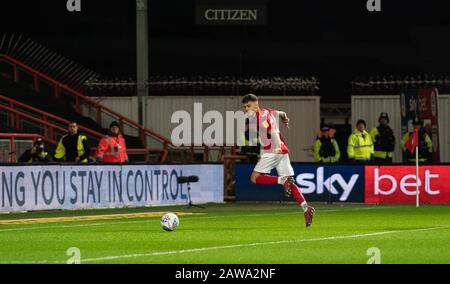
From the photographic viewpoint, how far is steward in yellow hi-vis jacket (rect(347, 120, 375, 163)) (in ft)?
105

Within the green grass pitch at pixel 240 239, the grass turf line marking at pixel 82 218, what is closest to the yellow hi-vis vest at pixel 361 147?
the green grass pitch at pixel 240 239

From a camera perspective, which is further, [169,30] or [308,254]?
[169,30]

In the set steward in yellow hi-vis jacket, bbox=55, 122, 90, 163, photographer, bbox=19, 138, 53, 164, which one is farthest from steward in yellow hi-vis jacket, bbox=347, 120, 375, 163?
photographer, bbox=19, 138, 53, 164

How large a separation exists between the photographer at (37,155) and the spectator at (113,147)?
127 cm

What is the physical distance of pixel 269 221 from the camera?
74.4 feet

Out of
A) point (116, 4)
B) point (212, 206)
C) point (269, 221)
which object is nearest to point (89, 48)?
point (116, 4)

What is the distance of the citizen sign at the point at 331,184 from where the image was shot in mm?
30031

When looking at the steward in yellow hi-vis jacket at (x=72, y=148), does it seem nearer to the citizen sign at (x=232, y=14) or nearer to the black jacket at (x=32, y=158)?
the black jacket at (x=32, y=158)

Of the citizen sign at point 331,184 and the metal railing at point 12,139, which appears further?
the citizen sign at point 331,184

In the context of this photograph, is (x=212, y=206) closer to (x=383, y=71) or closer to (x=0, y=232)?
(x=0, y=232)

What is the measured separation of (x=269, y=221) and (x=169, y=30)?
965 inches

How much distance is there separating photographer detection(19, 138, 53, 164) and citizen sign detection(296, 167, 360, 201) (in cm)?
616
